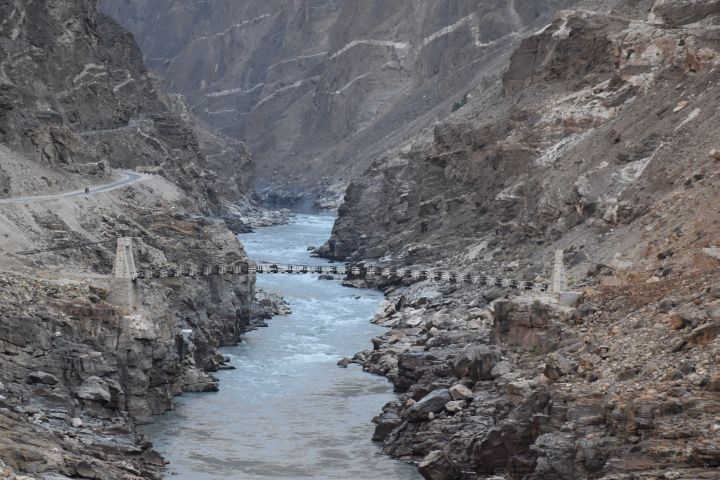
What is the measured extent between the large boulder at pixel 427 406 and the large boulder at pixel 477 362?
1.51 meters

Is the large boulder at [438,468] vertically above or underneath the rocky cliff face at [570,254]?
underneath

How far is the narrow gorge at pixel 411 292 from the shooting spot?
34156 mm

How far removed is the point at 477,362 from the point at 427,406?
8.57ft

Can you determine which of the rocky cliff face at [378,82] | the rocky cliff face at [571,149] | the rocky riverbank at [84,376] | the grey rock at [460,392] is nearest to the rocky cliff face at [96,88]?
the rocky cliff face at [571,149]

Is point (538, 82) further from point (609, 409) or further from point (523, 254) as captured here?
point (609, 409)

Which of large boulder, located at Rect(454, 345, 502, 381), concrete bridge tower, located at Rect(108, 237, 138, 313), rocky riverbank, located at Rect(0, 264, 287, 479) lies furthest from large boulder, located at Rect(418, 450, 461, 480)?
concrete bridge tower, located at Rect(108, 237, 138, 313)

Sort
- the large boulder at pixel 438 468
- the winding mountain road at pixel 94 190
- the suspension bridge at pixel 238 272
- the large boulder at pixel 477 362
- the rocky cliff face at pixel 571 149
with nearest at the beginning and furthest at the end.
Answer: the large boulder at pixel 438 468, the large boulder at pixel 477 362, the suspension bridge at pixel 238 272, the winding mountain road at pixel 94 190, the rocky cliff face at pixel 571 149

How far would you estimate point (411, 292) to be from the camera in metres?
67.8

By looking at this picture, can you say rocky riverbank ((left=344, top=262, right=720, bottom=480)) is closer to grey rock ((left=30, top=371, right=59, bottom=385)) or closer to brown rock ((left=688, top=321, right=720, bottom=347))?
brown rock ((left=688, top=321, right=720, bottom=347))

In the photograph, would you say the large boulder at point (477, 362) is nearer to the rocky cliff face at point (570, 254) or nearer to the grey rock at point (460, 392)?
the rocky cliff face at point (570, 254)

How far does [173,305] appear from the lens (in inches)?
2147

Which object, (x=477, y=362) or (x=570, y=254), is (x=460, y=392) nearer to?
(x=477, y=362)

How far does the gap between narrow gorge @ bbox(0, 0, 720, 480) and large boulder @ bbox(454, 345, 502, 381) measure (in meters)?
0.11

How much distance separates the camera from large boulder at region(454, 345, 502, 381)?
41.8m
